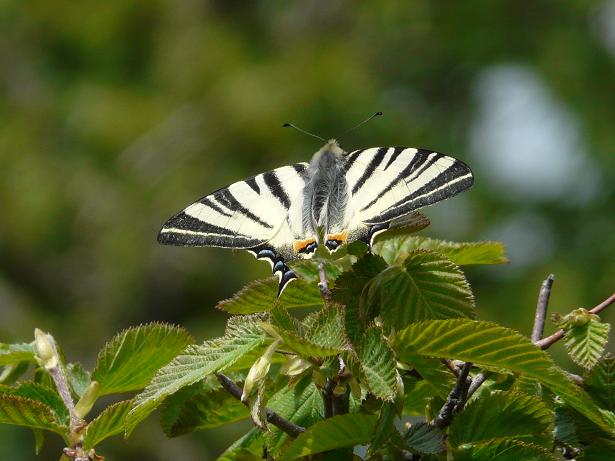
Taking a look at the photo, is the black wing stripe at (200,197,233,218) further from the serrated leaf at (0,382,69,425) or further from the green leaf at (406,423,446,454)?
the green leaf at (406,423,446,454)

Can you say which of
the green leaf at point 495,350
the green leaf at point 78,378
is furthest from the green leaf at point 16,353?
the green leaf at point 495,350

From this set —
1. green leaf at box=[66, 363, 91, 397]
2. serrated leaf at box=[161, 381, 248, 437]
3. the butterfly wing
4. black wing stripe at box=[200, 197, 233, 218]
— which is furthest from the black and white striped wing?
green leaf at box=[66, 363, 91, 397]

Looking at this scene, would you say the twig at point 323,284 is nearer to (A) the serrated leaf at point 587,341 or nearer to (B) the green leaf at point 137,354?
(B) the green leaf at point 137,354

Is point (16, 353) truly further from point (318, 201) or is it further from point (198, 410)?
point (318, 201)

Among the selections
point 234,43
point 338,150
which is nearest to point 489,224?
point 234,43

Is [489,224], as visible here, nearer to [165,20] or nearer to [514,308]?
[514,308]

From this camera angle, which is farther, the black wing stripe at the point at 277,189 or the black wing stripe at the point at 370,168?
the black wing stripe at the point at 277,189
